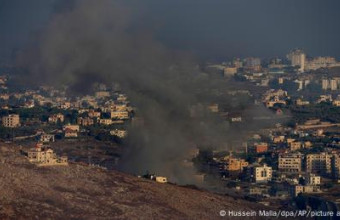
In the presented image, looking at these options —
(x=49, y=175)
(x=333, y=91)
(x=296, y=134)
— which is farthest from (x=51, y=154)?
(x=333, y=91)

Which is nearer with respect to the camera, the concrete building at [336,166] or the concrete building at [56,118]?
the concrete building at [336,166]

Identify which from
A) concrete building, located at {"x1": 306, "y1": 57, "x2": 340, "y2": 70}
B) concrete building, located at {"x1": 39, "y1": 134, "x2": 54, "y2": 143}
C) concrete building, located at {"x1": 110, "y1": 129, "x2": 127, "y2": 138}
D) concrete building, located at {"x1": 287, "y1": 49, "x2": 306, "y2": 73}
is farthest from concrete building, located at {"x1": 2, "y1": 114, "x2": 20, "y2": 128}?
concrete building, located at {"x1": 287, "y1": 49, "x2": 306, "y2": 73}

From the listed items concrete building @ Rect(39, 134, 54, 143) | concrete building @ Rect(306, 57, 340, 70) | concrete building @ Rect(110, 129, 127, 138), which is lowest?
concrete building @ Rect(39, 134, 54, 143)

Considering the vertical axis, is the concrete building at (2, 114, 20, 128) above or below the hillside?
above

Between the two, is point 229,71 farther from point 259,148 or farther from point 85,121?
point 259,148

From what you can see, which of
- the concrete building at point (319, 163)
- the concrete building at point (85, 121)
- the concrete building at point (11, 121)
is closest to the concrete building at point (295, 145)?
the concrete building at point (319, 163)

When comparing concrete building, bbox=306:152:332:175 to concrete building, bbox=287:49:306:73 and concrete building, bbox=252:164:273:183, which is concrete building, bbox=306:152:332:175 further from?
concrete building, bbox=287:49:306:73

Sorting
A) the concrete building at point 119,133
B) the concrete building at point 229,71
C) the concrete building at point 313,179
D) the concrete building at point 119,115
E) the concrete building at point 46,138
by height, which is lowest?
the concrete building at point 313,179

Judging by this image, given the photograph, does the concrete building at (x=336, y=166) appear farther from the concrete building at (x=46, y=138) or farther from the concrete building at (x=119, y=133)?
the concrete building at (x=46, y=138)
